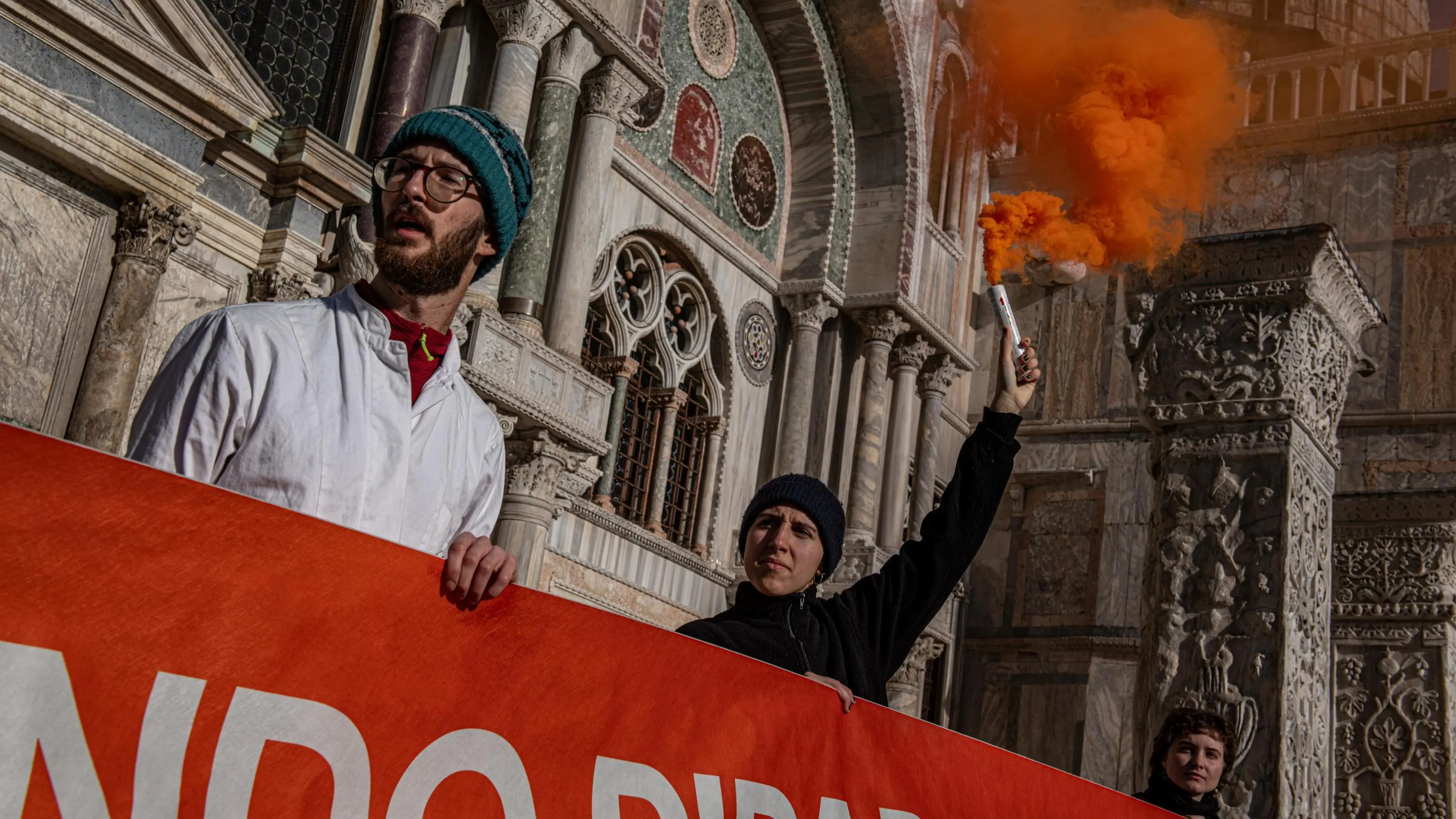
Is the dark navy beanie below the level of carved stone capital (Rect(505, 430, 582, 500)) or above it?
below

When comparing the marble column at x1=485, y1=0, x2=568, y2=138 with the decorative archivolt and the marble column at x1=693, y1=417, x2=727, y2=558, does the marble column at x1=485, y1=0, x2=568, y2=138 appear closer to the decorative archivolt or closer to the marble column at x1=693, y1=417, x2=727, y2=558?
the decorative archivolt

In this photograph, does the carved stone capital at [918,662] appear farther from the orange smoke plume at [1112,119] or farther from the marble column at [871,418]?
the orange smoke plume at [1112,119]

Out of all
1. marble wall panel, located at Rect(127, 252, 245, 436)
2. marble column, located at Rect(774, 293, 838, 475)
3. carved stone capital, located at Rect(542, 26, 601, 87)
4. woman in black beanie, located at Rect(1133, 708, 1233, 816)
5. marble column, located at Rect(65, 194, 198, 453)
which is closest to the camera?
woman in black beanie, located at Rect(1133, 708, 1233, 816)

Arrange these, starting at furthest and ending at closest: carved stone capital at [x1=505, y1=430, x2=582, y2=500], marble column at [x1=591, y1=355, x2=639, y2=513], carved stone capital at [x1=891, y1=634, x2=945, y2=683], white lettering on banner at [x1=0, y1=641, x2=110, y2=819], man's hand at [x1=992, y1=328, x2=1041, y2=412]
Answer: carved stone capital at [x1=891, y1=634, x2=945, y2=683]
marble column at [x1=591, y1=355, x2=639, y2=513]
carved stone capital at [x1=505, y1=430, x2=582, y2=500]
man's hand at [x1=992, y1=328, x2=1041, y2=412]
white lettering on banner at [x1=0, y1=641, x2=110, y2=819]

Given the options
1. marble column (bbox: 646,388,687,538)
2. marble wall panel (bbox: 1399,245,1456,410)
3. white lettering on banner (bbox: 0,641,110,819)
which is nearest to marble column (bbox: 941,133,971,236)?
marble column (bbox: 646,388,687,538)

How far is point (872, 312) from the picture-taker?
1716 cm

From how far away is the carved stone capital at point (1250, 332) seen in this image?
652 cm

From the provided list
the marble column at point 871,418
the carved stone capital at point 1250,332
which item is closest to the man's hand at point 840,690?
the carved stone capital at point 1250,332

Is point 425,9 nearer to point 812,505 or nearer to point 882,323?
point 882,323

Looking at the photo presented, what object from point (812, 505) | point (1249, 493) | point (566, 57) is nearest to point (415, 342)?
point (812, 505)

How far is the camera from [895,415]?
17578mm

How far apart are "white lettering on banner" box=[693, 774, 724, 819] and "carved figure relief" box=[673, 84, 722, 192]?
42.9ft

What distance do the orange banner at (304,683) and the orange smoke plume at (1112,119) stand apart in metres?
5.30

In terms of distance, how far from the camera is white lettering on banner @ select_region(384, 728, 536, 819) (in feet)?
6.70
